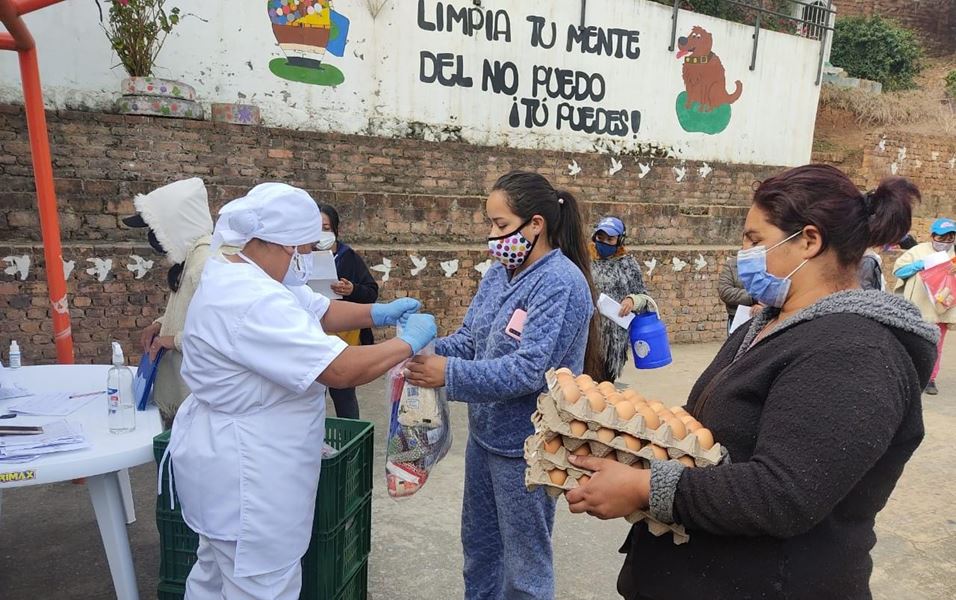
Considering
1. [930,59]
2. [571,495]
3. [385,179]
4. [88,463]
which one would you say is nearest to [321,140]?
[385,179]

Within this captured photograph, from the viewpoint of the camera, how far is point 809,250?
54.3 inches

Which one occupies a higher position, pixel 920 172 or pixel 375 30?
pixel 375 30

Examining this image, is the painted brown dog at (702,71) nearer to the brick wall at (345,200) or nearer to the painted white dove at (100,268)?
the brick wall at (345,200)

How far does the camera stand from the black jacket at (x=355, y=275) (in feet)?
14.0

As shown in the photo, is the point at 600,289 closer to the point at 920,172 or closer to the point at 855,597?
the point at 855,597

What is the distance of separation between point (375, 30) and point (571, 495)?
22.6ft

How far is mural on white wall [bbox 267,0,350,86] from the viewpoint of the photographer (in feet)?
22.1

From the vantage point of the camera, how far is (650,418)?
1.39 metres

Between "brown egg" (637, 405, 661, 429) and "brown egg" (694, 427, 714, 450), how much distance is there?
81 mm

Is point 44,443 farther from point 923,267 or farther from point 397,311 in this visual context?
point 923,267

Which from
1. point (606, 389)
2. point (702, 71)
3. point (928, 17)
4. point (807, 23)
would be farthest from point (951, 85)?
point (606, 389)

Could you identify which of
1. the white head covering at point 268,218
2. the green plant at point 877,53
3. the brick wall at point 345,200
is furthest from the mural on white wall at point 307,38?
the green plant at point 877,53

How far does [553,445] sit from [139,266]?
16.0ft

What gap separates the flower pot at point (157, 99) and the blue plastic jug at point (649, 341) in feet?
15.0
